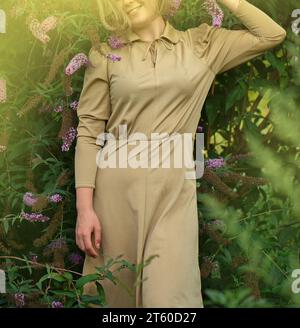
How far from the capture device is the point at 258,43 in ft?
6.29

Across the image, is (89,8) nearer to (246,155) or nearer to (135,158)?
(135,158)

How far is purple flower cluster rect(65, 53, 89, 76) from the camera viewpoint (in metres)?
1.89

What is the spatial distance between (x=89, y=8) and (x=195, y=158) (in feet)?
1.86

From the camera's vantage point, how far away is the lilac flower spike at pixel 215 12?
6.26 ft

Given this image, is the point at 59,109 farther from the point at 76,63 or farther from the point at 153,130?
the point at 153,130

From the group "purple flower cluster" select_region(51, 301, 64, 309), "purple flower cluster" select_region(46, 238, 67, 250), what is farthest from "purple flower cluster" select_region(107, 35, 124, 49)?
"purple flower cluster" select_region(51, 301, 64, 309)

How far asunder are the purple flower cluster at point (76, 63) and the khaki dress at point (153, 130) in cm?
4

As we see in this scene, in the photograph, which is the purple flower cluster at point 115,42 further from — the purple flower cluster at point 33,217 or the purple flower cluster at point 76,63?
the purple flower cluster at point 33,217

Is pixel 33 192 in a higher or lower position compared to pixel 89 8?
lower

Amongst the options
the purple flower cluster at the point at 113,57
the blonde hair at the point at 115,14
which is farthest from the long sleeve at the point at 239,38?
the purple flower cluster at the point at 113,57

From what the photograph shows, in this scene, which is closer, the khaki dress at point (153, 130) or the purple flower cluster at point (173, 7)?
the khaki dress at point (153, 130)
